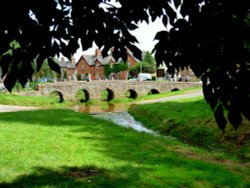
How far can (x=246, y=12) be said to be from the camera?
12.0 feet

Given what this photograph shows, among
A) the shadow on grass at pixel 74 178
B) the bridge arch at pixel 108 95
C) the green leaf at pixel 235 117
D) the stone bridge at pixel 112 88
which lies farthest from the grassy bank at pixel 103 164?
the bridge arch at pixel 108 95

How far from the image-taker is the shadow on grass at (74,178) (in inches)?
333

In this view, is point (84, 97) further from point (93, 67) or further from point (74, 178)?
point (74, 178)

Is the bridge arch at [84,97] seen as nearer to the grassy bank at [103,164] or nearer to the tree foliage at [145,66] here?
the tree foliage at [145,66]

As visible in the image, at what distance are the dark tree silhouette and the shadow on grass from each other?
489 cm

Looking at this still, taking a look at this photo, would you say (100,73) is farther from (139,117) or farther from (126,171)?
(126,171)

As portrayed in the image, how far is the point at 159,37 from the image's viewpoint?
4.06 m

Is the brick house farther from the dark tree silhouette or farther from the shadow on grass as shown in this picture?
the dark tree silhouette

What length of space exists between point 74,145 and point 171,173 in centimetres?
474

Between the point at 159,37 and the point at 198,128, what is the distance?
16.7 m

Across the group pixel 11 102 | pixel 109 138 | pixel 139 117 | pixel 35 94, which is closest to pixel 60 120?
pixel 109 138

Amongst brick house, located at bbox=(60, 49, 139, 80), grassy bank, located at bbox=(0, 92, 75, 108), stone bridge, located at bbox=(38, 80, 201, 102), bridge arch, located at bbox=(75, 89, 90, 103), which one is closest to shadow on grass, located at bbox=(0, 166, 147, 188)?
grassy bank, located at bbox=(0, 92, 75, 108)

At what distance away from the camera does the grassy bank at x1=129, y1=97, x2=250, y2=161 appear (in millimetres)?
15984

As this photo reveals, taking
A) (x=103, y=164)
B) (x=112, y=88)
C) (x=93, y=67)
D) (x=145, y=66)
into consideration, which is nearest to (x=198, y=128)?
(x=103, y=164)
